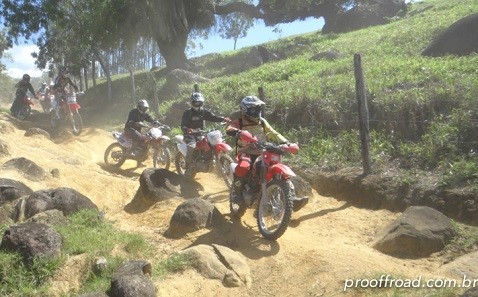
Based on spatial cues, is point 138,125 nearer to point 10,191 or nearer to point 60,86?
point 10,191

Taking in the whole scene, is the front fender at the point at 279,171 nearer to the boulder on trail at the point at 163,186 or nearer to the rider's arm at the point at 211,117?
the boulder on trail at the point at 163,186

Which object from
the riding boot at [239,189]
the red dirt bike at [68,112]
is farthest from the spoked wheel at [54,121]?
the riding boot at [239,189]

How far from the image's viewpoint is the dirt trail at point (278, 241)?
4.96 meters

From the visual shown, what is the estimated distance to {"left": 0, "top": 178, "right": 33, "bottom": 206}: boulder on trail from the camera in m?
7.12

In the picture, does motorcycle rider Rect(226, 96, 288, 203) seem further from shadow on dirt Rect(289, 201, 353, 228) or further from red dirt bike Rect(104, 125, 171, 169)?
red dirt bike Rect(104, 125, 171, 169)

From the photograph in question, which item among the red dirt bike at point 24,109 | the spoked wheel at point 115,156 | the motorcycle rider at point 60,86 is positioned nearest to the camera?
the spoked wheel at point 115,156

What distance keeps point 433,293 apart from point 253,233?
2815 millimetres

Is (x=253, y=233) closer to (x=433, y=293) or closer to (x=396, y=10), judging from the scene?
(x=433, y=293)

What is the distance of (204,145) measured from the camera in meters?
8.85

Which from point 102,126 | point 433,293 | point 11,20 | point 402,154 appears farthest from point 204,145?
point 11,20

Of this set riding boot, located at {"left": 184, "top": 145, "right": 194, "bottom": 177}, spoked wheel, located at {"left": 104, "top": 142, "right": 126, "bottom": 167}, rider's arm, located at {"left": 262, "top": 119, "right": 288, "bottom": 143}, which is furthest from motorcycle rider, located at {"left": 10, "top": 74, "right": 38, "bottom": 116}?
rider's arm, located at {"left": 262, "top": 119, "right": 288, "bottom": 143}

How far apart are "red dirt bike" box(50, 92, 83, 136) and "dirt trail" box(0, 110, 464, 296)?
4.65 metres

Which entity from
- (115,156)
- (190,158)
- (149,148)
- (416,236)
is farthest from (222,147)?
(115,156)

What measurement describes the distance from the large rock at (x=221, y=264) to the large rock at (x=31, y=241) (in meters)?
1.50
